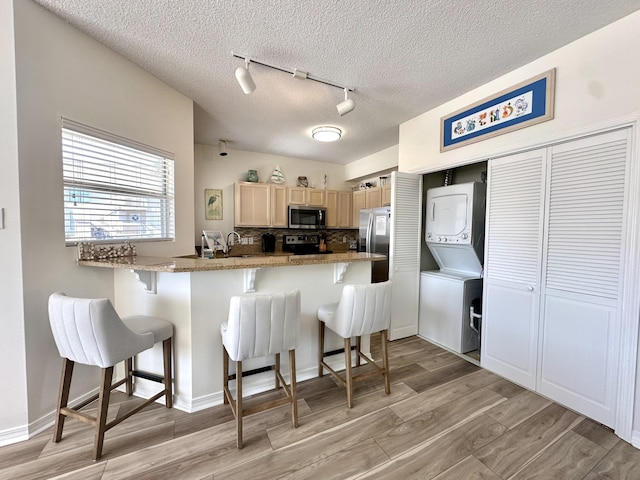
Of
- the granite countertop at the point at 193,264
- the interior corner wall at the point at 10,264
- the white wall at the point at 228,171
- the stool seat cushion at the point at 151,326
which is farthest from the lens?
the white wall at the point at 228,171

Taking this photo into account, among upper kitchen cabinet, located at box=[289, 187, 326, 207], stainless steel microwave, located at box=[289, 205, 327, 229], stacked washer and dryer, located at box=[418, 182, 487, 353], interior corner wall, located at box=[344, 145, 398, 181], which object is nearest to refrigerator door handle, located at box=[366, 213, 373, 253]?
stacked washer and dryer, located at box=[418, 182, 487, 353]

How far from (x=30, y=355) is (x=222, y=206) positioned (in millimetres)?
3033

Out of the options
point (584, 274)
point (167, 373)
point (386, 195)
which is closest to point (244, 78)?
point (167, 373)

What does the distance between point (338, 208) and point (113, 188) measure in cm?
359

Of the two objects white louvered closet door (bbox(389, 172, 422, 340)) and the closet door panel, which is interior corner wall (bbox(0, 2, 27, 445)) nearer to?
white louvered closet door (bbox(389, 172, 422, 340))

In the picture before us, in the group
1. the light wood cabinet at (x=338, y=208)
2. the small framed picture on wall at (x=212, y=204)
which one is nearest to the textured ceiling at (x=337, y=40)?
the small framed picture on wall at (x=212, y=204)

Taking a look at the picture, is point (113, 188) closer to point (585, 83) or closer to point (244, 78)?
point (244, 78)

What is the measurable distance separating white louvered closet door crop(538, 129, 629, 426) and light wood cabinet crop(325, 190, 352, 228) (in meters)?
3.34

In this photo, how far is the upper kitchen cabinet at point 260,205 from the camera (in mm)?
4305

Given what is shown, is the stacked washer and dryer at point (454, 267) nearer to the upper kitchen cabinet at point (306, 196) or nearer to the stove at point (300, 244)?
the upper kitchen cabinet at point (306, 196)

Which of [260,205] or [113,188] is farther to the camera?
[260,205]

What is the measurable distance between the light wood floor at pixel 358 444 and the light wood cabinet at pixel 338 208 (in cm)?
335

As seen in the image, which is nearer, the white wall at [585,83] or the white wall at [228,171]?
the white wall at [585,83]

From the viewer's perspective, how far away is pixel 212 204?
429 cm
